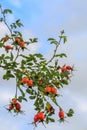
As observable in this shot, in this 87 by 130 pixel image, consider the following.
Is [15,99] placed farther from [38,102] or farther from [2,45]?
[2,45]

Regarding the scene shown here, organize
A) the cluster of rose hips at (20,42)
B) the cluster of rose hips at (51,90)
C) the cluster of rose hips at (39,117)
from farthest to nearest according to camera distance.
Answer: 1. the cluster of rose hips at (20,42)
2. the cluster of rose hips at (51,90)
3. the cluster of rose hips at (39,117)

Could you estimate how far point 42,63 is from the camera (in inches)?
422

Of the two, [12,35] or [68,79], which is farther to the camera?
[12,35]

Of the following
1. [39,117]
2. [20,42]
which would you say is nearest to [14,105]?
[39,117]

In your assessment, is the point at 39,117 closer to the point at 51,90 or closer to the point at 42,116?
the point at 42,116

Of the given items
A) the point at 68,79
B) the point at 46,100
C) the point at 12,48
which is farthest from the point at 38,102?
the point at 12,48

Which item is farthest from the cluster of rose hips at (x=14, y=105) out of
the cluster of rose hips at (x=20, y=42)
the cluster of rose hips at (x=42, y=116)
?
the cluster of rose hips at (x=20, y=42)

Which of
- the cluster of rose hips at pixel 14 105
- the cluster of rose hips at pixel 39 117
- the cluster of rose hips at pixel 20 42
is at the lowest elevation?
the cluster of rose hips at pixel 39 117

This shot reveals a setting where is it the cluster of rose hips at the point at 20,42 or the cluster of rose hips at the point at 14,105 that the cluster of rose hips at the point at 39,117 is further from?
the cluster of rose hips at the point at 20,42

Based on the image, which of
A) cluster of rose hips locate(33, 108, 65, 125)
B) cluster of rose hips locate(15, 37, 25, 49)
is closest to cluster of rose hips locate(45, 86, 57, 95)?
cluster of rose hips locate(33, 108, 65, 125)

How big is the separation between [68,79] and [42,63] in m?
0.74

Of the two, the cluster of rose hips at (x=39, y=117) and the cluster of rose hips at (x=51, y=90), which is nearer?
the cluster of rose hips at (x=39, y=117)

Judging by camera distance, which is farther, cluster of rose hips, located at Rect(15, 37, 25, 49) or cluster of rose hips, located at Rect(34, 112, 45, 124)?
cluster of rose hips, located at Rect(15, 37, 25, 49)

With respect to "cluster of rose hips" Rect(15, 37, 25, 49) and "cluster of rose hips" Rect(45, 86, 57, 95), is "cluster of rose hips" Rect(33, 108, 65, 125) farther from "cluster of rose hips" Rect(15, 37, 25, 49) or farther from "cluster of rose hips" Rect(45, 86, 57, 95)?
"cluster of rose hips" Rect(15, 37, 25, 49)
